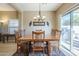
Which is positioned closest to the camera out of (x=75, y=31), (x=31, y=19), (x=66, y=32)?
(x=75, y=31)

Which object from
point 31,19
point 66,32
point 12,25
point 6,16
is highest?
point 6,16

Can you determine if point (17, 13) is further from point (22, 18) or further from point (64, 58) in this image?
point (64, 58)

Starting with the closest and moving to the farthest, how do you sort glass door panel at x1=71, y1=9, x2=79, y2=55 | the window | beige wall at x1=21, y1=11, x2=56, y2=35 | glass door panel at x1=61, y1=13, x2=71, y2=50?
glass door panel at x1=71, y1=9, x2=79, y2=55, glass door panel at x1=61, y1=13, x2=71, y2=50, beige wall at x1=21, y1=11, x2=56, y2=35, the window

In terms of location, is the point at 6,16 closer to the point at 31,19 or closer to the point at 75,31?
the point at 31,19

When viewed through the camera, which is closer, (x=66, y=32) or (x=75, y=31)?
(x=75, y=31)

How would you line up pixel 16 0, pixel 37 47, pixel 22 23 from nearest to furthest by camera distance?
pixel 16 0, pixel 37 47, pixel 22 23

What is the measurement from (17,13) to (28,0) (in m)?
9.31

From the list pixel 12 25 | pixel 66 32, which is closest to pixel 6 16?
pixel 12 25

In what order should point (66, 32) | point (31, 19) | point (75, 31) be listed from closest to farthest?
1. point (75, 31)
2. point (66, 32)
3. point (31, 19)

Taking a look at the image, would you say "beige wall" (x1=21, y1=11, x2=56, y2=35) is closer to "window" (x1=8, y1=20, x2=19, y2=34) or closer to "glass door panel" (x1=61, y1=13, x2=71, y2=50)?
"window" (x1=8, y1=20, x2=19, y2=34)

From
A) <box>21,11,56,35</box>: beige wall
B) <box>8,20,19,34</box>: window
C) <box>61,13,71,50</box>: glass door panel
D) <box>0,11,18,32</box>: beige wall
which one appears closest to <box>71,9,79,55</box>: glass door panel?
<box>61,13,71,50</box>: glass door panel

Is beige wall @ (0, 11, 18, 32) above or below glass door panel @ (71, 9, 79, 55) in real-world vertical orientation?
above

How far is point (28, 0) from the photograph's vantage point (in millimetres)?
1253

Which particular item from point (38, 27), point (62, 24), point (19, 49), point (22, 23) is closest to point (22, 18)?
point (22, 23)
